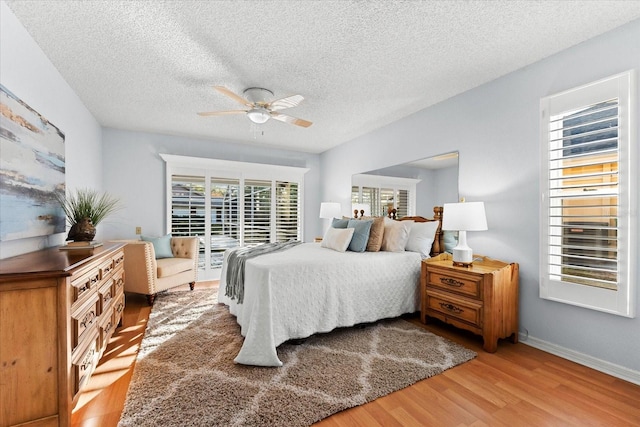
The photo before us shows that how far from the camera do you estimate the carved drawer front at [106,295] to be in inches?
82.5

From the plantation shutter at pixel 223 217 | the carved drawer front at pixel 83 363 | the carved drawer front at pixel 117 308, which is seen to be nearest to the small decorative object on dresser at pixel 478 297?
the carved drawer front at pixel 83 363

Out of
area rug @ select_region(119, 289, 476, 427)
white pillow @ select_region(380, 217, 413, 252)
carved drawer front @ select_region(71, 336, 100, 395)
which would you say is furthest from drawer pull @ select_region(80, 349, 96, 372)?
white pillow @ select_region(380, 217, 413, 252)

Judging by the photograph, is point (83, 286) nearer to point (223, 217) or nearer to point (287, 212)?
point (223, 217)

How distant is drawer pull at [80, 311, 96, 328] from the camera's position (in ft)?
5.62

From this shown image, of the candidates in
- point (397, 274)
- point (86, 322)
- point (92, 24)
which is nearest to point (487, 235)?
point (397, 274)

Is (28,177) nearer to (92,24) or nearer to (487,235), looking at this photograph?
(92,24)

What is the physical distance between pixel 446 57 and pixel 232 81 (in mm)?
2022

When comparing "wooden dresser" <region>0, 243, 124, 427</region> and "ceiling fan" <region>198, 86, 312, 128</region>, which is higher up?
"ceiling fan" <region>198, 86, 312, 128</region>

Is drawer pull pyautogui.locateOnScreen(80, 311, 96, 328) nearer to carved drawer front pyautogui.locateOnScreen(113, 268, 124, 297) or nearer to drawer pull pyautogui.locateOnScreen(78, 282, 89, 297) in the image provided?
drawer pull pyautogui.locateOnScreen(78, 282, 89, 297)

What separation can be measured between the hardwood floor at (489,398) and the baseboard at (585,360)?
0.06 meters

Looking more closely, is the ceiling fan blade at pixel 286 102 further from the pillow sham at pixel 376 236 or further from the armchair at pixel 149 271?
the armchair at pixel 149 271

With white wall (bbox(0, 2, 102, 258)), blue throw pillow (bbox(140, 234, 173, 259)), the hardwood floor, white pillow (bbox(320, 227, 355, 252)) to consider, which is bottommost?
the hardwood floor

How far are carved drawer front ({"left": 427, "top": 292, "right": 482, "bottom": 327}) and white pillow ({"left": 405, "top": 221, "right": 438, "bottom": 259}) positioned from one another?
0.57m

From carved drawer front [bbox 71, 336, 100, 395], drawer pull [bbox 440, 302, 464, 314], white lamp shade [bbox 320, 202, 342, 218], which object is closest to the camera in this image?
carved drawer front [bbox 71, 336, 100, 395]
